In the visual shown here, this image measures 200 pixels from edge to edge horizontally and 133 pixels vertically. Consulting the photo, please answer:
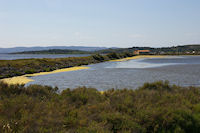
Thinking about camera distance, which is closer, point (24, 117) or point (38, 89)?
point (24, 117)

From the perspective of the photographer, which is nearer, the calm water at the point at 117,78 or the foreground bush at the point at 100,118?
the foreground bush at the point at 100,118

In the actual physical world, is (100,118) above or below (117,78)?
above

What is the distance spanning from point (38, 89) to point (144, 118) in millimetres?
7059

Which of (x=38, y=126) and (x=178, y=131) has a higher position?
(x=38, y=126)

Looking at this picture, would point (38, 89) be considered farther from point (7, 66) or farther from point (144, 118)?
point (7, 66)

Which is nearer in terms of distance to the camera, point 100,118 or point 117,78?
point 100,118

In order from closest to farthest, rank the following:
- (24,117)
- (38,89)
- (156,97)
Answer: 1. (24,117)
2. (156,97)
3. (38,89)

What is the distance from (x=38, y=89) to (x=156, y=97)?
6.95 meters

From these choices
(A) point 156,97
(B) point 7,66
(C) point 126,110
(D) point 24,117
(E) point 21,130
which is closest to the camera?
(E) point 21,130

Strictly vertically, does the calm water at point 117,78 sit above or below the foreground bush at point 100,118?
below

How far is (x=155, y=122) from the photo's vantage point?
718 centimetres

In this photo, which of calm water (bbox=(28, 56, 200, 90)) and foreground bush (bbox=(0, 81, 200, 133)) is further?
calm water (bbox=(28, 56, 200, 90))

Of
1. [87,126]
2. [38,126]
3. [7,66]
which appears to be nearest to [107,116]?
[87,126]

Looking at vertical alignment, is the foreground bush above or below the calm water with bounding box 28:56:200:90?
above
